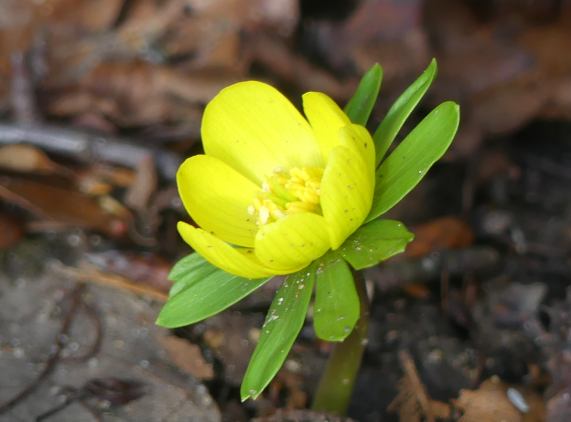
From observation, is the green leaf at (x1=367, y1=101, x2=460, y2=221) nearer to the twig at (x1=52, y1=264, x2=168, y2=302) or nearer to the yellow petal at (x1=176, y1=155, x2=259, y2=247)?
the yellow petal at (x1=176, y1=155, x2=259, y2=247)

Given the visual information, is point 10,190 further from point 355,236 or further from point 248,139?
point 355,236

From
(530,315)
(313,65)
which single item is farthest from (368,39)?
(530,315)

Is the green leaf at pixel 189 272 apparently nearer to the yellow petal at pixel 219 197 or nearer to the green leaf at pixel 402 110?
the yellow petal at pixel 219 197

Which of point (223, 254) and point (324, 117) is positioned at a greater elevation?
point (324, 117)

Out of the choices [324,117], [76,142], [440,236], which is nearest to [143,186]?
[76,142]

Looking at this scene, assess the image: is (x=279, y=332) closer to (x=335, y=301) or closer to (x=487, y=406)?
(x=335, y=301)
